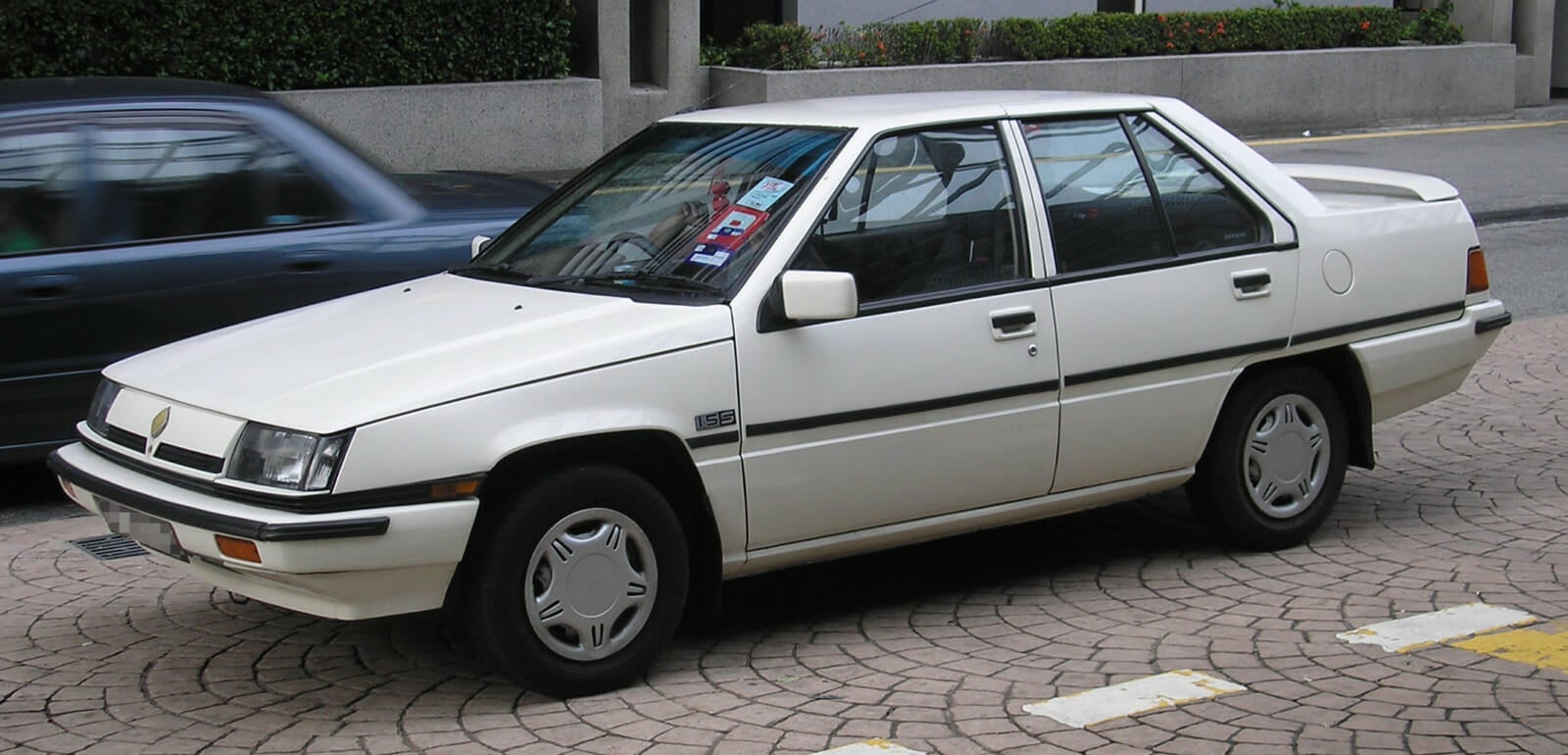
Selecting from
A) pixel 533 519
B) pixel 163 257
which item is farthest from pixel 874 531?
pixel 163 257

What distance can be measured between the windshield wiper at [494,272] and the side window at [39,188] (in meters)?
1.93

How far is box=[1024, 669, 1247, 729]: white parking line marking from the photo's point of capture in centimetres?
478

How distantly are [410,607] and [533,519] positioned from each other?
1.24 feet

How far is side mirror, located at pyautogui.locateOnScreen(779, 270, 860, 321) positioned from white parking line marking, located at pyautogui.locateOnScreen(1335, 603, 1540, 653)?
180cm

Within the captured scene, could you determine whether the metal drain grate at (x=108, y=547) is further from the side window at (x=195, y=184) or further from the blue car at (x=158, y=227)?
the side window at (x=195, y=184)

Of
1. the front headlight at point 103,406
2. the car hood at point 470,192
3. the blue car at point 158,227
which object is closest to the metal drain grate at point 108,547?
the blue car at point 158,227

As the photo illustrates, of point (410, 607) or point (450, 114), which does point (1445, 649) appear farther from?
point (450, 114)

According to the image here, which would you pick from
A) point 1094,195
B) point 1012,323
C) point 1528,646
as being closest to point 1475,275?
point 1094,195

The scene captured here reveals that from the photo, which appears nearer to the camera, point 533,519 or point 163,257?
point 533,519

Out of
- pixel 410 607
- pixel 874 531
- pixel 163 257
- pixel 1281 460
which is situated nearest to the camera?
pixel 410 607

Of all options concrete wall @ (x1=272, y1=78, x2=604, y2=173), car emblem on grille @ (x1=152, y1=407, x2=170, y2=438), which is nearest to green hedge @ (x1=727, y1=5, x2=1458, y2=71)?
concrete wall @ (x1=272, y1=78, x2=604, y2=173)

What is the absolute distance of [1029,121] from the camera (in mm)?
5863

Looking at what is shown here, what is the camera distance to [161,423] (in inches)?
194

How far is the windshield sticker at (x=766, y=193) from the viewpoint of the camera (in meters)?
5.41
